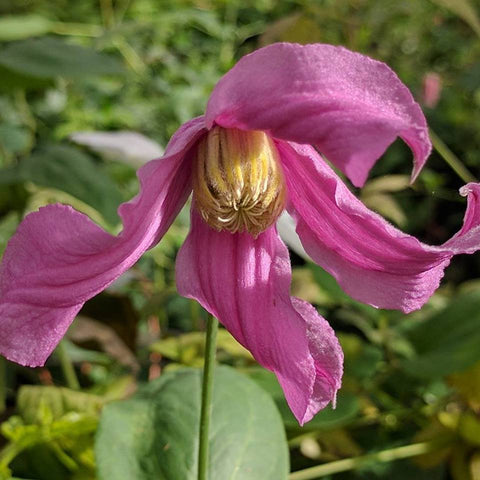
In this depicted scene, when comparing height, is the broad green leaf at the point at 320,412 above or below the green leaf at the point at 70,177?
below

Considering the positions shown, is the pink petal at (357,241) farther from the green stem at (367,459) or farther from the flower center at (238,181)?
the green stem at (367,459)

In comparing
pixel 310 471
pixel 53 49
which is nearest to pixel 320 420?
pixel 310 471

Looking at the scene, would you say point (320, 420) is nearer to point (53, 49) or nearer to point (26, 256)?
point (26, 256)

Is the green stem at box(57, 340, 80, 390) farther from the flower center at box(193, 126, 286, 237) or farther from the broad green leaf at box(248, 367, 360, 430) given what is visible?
the flower center at box(193, 126, 286, 237)

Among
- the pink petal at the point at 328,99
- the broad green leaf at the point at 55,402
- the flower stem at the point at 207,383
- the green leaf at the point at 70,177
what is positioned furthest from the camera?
the green leaf at the point at 70,177

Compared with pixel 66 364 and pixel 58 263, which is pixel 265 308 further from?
pixel 66 364

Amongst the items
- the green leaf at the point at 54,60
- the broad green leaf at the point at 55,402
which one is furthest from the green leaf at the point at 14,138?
the broad green leaf at the point at 55,402

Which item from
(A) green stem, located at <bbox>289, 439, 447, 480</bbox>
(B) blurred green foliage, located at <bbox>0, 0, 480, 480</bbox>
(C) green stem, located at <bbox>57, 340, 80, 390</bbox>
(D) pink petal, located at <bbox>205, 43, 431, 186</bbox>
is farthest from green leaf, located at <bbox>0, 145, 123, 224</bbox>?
(D) pink petal, located at <bbox>205, 43, 431, 186</bbox>
